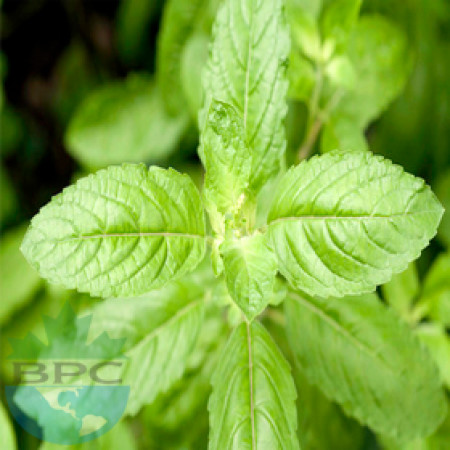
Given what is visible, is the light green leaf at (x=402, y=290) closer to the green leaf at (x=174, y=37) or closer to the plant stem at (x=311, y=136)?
the plant stem at (x=311, y=136)

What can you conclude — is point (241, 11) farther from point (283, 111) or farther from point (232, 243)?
point (232, 243)

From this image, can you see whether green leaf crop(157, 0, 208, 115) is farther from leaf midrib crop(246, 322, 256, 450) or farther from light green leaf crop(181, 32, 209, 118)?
leaf midrib crop(246, 322, 256, 450)

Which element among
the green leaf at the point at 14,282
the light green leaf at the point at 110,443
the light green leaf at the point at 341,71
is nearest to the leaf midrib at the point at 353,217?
the light green leaf at the point at 341,71

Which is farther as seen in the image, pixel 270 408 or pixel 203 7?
pixel 203 7

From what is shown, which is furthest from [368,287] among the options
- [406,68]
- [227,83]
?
[406,68]

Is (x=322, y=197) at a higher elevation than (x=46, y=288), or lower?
higher

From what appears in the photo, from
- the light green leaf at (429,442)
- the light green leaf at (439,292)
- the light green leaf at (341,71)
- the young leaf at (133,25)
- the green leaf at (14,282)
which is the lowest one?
the light green leaf at (429,442)

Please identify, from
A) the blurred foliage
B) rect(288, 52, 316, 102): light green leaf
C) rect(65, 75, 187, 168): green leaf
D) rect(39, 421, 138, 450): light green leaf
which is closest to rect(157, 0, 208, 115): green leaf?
the blurred foliage

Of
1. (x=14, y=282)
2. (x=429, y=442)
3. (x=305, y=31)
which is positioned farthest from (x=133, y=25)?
(x=429, y=442)
